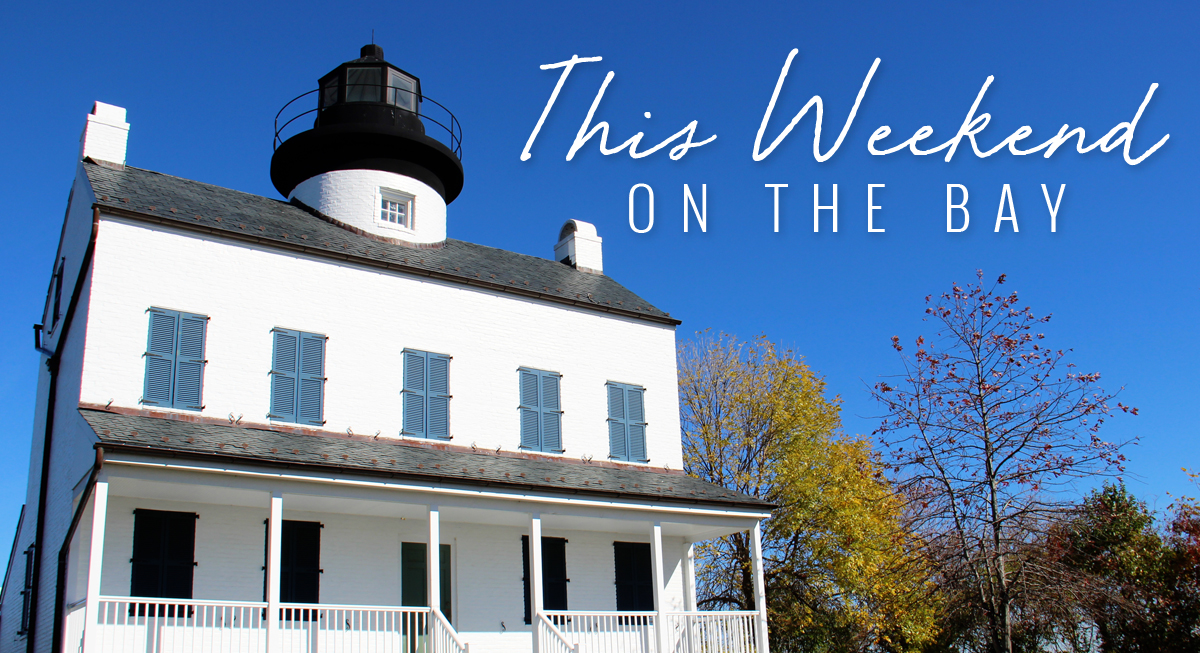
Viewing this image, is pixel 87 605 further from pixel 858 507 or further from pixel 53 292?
pixel 858 507

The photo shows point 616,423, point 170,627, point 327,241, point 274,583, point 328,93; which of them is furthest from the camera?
point 328,93

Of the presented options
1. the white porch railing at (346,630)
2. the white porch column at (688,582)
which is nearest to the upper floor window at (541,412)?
the white porch column at (688,582)

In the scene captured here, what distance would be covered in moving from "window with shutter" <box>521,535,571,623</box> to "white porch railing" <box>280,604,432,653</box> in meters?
2.02

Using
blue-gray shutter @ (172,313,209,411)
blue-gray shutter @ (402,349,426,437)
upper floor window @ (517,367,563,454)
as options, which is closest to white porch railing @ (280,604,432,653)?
blue-gray shutter @ (402,349,426,437)

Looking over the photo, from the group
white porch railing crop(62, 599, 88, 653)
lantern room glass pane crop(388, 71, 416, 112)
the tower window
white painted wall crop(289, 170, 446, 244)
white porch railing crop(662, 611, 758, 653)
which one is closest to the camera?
white porch railing crop(62, 599, 88, 653)

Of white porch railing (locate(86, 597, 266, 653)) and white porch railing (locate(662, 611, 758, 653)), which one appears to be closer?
white porch railing (locate(86, 597, 266, 653))

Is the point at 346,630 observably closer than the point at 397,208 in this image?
Yes

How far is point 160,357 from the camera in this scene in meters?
13.4

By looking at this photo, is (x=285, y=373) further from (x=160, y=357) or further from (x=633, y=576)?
(x=633, y=576)

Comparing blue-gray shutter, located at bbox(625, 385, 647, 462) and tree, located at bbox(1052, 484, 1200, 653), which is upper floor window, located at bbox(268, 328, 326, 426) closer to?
blue-gray shutter, located at bbox(625, 385, 647, 462)

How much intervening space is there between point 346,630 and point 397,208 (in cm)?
872

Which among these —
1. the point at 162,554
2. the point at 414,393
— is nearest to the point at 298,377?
the point at 414,393

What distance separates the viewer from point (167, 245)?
46.3 ft

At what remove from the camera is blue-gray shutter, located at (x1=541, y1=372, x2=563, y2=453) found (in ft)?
55.5
